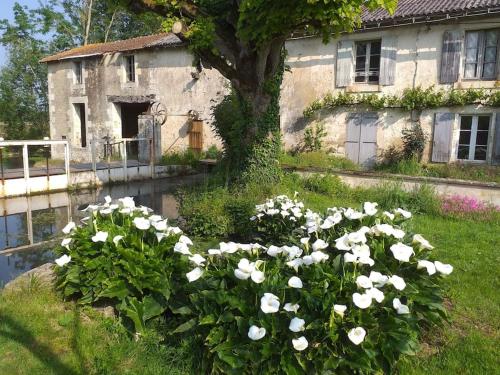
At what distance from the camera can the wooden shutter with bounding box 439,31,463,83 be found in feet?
37.0

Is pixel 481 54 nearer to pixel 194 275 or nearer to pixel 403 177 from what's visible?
pixel 403 177

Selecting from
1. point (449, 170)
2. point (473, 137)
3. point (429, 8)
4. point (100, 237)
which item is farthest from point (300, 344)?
point (429, 8)

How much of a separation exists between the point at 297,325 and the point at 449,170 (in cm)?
973

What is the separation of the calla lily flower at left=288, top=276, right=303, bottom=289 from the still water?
374 cm

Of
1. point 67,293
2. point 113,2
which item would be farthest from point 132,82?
point 67,293

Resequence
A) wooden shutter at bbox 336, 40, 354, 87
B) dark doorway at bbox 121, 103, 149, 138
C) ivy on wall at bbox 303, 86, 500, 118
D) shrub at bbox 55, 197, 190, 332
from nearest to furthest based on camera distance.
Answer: shrub at bbox 55, 197, 190, 332 < ivy on wall at bbox 303, 86, 500, 118 < wooden shutter at bbox 336, 40, 354, 87 < dark doorway at bbox 121, 103, 149, 138

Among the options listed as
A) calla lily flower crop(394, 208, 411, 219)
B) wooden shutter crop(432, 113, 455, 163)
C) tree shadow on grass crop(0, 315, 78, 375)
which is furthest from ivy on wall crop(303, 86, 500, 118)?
tree shadow on grass crop(0, 315, 78, 375)

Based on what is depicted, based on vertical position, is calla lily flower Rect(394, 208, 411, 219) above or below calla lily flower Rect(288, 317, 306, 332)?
above

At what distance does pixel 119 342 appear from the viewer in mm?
3109

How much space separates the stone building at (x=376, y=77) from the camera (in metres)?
11.3

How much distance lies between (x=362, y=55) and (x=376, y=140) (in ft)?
8.76

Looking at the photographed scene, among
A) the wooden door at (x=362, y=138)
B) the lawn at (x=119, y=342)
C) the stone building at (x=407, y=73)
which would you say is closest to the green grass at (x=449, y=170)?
the stone building at (x=407, y=73)

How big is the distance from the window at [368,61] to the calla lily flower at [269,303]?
1161cm

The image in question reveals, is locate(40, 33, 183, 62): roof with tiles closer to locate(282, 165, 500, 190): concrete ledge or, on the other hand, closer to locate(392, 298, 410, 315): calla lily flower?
locate(282, 165, 500, 190): concrete ledge
